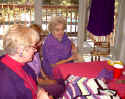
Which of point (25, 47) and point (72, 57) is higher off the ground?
point (25, 47)

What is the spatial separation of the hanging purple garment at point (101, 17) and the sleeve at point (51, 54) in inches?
63.6

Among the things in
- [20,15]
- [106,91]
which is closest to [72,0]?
[20,15]

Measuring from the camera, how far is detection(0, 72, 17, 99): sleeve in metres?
0.99

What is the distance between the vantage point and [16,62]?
110 cm

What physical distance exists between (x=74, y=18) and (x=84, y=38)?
923mm

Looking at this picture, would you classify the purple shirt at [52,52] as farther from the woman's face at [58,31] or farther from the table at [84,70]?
the table at [84,70]

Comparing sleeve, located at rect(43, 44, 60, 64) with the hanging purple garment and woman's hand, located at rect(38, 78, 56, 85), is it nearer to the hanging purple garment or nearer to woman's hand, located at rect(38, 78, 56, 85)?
woman's hand, located at rect(38, 78, 56, 85)

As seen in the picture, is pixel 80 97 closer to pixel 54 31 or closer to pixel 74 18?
pixel 54 31

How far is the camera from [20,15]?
4.32m

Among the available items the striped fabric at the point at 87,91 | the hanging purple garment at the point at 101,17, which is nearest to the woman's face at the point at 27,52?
the striped fabric at the point at 87,91

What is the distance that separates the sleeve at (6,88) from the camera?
991 millimetres

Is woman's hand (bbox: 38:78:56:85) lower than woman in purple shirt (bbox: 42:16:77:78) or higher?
lower

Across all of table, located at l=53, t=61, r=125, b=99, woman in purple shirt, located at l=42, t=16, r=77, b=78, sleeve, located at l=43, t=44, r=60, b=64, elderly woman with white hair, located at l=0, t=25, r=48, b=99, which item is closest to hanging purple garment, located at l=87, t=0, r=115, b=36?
woman in purple shirt, located at l=42, t=16, r=77, b=78

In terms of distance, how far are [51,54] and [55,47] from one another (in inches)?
3.9
